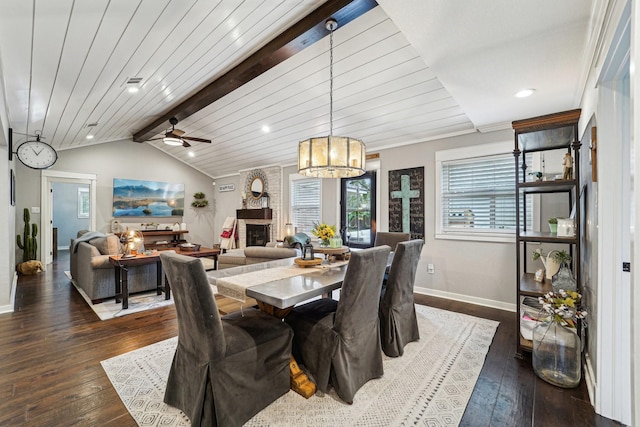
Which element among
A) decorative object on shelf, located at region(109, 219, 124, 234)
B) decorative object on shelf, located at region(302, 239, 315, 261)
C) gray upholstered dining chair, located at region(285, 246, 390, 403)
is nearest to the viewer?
gray upholstered dining chair, located at region(285, 246, 390, 403)

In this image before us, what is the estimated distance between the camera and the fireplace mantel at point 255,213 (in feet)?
21.9

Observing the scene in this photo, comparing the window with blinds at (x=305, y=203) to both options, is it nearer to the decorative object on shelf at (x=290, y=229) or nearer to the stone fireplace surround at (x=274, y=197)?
the decorative object on shelf at (x=290, y=229)

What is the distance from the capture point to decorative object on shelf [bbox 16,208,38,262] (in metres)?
5.54

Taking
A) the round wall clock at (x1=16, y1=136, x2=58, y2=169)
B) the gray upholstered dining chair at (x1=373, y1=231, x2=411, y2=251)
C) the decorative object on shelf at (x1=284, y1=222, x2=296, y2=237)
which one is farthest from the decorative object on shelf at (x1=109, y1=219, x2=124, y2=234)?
the gray upholstered dining chair at (x1=373, y1=231, x2=411, y2=251)

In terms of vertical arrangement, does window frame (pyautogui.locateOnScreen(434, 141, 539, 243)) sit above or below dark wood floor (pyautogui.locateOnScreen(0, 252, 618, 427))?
above

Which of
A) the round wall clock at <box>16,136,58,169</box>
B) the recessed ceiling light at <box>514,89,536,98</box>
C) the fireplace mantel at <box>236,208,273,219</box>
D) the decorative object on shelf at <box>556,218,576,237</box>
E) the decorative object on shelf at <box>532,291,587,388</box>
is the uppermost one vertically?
the recessed ceiling light at <box>514,89,536,98</box>

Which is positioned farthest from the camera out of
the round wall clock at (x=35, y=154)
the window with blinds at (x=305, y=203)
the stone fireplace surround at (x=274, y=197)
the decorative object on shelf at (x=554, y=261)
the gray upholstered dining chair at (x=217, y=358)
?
the stone fireplace surround at (x=274, y=197)

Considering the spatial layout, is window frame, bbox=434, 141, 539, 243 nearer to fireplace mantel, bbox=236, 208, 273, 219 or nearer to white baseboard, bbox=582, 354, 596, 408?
white baseboard, bbox=582, 354, 596, 408

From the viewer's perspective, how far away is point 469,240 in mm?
3914

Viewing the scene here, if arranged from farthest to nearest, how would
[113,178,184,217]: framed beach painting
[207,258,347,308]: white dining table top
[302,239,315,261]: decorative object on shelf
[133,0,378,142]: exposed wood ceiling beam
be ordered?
1. [113,178,184,217]: framed beach painting
2. [302,239,315,261]: decorative object on shelf
3. [133,0,378,142]: exposed wood ceiling beam
4. [207,258,347,308]: white dining table top

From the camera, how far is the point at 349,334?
193 centimetres

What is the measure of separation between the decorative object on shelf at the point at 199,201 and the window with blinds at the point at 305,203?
3324mm

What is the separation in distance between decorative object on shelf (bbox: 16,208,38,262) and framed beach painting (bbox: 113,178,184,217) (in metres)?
1.47

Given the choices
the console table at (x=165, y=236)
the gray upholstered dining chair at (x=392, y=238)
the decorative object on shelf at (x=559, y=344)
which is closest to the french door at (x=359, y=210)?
the gray upholstered dining chair at (x=392, y=238)
